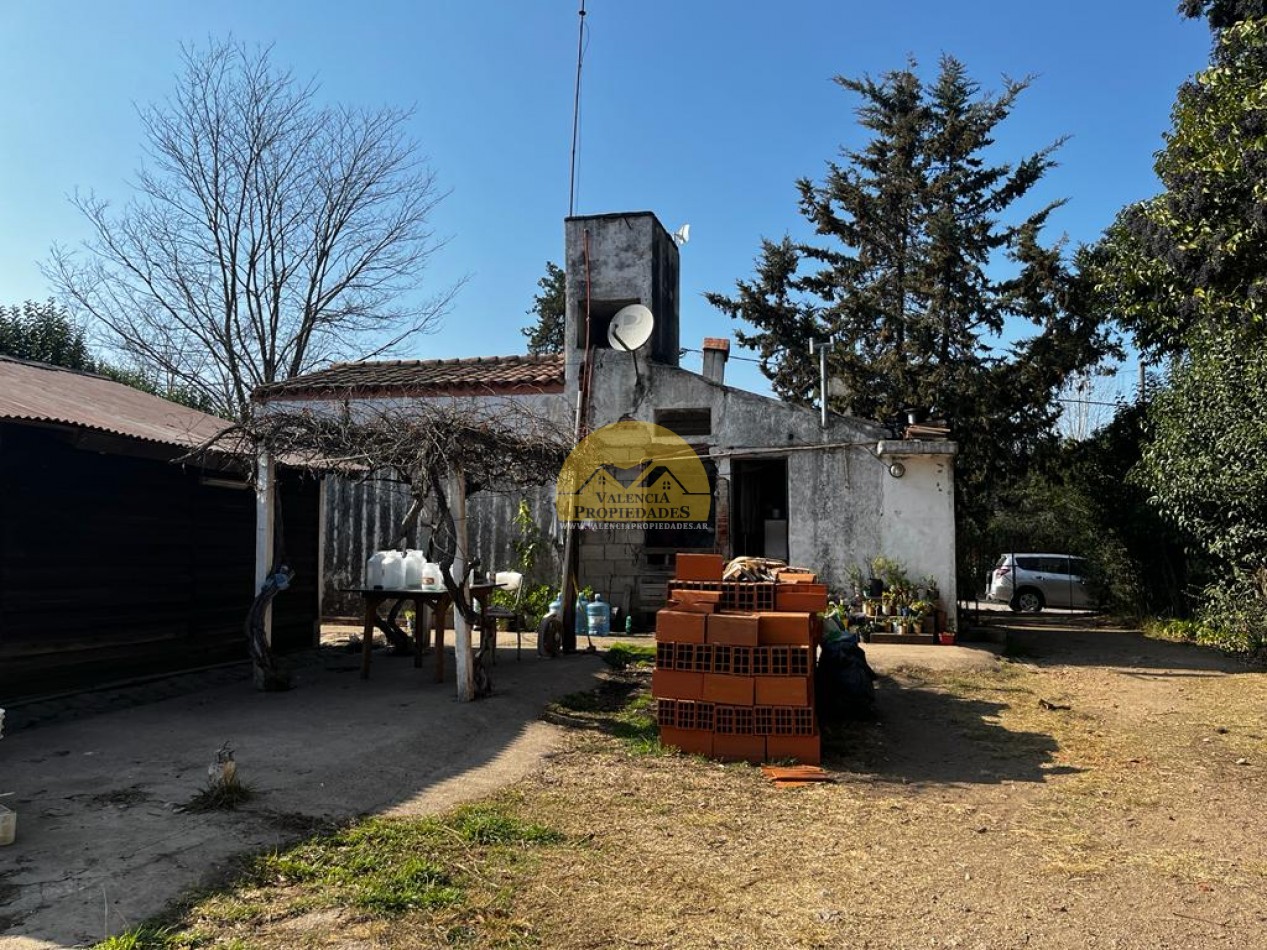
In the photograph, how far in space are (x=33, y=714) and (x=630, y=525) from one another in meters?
8.70

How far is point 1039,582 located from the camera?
70.5ft

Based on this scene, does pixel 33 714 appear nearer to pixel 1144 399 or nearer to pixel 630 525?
pixel 630 525

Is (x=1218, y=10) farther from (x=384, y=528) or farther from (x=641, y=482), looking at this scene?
(x=384, y=528)

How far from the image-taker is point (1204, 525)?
12219 mm

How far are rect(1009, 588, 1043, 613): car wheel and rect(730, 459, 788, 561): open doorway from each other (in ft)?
26.4

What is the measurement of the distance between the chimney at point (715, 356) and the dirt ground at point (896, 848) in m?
7.39

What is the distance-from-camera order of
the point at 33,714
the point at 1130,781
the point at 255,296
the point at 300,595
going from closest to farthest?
1. the point at 1130,781
2. the point at 33,714
3. the point at 300,595
4. the point at 255,296

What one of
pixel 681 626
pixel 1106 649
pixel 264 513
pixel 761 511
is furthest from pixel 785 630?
pixel 761 511

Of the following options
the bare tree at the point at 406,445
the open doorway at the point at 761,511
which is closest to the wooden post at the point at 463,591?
the bare tree at the point at 406,445

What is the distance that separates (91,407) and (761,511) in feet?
40.9

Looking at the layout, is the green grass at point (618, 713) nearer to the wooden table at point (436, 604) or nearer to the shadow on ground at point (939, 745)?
the wooden table at point (436, 604)

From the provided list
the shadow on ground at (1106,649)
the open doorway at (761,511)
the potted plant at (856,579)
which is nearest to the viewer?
the shadow on ground at (1106,649)

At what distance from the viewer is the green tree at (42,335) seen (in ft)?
62.6

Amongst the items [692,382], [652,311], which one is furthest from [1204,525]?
[652,311]
